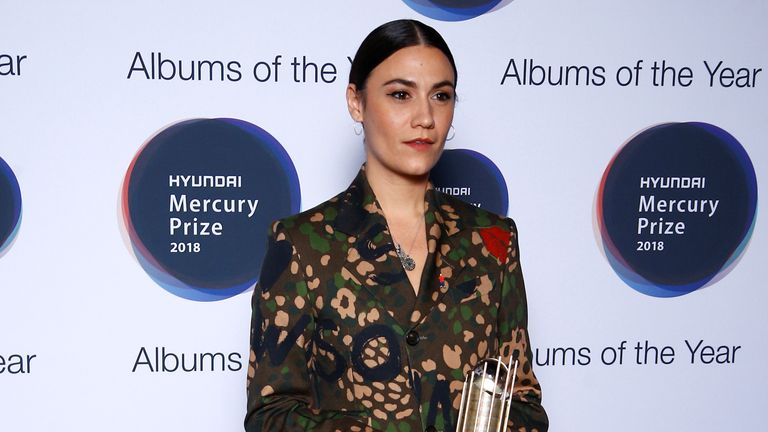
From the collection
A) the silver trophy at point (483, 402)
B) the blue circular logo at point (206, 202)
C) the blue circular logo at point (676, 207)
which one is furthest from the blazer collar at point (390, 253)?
the blue circular logo at point (676, 207)

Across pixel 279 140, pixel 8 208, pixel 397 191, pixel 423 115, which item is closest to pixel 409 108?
pixel 423 115

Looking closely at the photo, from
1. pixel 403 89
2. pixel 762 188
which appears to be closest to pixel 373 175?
pixel 403 89

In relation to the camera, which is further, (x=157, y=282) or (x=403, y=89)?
(x=157, y=282)

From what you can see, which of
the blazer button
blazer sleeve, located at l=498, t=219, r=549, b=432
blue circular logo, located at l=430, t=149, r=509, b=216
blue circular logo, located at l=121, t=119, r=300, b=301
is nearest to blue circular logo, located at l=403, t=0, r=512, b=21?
blue circular logo, located at l=430, t=149, r=509, b=216

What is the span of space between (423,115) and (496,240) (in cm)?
22

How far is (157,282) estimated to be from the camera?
5.19 ft

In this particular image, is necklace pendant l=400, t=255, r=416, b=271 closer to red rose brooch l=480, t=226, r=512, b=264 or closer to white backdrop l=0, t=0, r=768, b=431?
red rose brooch l=480, t=226, r=512, b=264

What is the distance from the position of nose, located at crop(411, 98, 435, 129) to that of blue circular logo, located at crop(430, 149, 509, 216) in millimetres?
609

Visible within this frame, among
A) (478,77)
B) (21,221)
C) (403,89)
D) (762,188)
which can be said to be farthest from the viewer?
(762,188)

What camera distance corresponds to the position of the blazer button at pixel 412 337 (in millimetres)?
1023

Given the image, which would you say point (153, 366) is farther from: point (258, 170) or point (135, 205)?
point (258, 170)

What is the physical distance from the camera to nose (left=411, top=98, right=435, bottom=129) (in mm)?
1050

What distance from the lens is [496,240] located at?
3.72 ft

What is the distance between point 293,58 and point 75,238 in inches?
22.2
